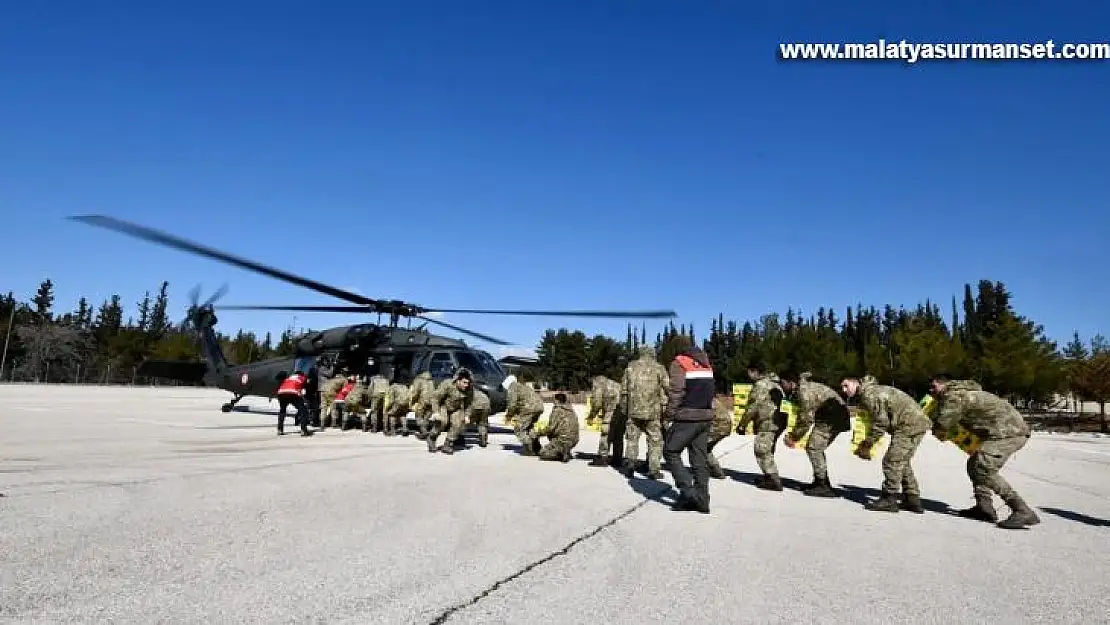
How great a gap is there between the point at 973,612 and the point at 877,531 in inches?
90.1

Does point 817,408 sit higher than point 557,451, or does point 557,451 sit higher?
point 817,408

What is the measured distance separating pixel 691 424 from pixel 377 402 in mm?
9989

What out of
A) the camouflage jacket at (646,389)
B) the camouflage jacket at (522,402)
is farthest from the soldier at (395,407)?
the camouflage jacket at (646,389)

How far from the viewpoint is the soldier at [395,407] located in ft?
46.8

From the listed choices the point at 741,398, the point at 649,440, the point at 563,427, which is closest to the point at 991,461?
the point at 741,398

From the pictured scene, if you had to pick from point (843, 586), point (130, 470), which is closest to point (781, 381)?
point (843, 586)

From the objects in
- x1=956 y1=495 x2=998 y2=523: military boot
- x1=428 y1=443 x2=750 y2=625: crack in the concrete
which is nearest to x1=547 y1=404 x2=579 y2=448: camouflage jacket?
x1=428 y1=443 x2=750 y2=625: crack in the concrete

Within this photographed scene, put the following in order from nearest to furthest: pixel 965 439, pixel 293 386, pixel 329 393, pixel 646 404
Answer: pixel 965 439 < pixel 646 404 < pixel 293 386 < pixel 329 393

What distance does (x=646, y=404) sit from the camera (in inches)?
353

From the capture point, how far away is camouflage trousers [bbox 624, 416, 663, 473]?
29.3ft

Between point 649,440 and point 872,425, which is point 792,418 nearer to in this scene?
point 872,425

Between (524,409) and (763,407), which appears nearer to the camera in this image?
(763,407)

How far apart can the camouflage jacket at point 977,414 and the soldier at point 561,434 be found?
5276 millimetres

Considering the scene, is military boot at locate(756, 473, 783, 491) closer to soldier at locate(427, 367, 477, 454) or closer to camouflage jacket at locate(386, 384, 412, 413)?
soldier at locate(427, 367, 477, 454)
